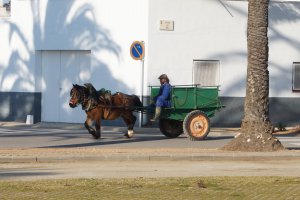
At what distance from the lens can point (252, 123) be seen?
23016 millimetres

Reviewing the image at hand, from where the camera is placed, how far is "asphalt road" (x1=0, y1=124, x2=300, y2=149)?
25.0 meters

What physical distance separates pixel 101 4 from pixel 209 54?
4384mm

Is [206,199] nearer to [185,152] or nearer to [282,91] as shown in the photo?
[185,152]

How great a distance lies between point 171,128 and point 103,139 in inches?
93.8

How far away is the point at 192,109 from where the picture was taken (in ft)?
88.8

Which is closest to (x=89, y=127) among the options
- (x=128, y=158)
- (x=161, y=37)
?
(x=128, y=158)

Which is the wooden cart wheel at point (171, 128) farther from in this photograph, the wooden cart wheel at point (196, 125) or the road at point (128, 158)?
the wooden cart wheel at point (196, 125)

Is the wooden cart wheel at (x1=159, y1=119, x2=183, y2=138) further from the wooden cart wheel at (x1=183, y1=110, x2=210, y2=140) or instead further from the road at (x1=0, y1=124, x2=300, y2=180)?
the wooden cart wheel at (x1=183, y1=110, x2=210, y2=140)

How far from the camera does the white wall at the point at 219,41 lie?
32.8 meters

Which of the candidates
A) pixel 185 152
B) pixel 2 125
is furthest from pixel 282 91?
pixel 185 152

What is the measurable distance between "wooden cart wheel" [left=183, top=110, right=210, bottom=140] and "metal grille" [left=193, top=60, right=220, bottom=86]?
674cm

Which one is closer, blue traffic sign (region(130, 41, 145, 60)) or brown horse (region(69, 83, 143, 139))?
brown horse (region(69, 83, 143, 139))

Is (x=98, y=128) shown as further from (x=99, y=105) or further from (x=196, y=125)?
(x=196, y=125)

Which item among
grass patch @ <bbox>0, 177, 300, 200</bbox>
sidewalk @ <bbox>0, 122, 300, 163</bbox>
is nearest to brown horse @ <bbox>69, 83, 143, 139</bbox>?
sidewalk @ <bbox>0, 122, 300, 163</bbox>
